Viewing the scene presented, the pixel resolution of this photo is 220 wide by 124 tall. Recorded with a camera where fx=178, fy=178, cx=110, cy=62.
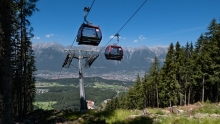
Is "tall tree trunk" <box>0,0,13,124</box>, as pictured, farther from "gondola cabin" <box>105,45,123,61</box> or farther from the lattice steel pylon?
the lattice steel pylon

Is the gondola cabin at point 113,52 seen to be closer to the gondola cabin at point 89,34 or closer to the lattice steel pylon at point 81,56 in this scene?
the lattice steel pylon at point 81,56

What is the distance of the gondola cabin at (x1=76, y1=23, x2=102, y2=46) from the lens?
1307 cm

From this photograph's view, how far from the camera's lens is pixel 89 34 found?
44.2 ft

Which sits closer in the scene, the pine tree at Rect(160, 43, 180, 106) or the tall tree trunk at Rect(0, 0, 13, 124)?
the tall tree trunk at Rect(0, 0, 13, 124)

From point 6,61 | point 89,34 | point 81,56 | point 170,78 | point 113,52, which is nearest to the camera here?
point 6,61

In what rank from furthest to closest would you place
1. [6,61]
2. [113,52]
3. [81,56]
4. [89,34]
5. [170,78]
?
1. [170,78]
2. [81,56]
3. [113,52]
4. [89,34]
5. [6,61]

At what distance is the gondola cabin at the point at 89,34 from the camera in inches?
515

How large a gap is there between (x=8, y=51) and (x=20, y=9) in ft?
32.3

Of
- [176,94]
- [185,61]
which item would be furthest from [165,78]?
[185,61]

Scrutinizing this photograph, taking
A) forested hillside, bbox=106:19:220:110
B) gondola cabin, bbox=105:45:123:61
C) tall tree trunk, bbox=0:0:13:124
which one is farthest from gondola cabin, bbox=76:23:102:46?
forested hillside, bbox=106:19:220:110

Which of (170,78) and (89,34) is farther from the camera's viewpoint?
(170,78)

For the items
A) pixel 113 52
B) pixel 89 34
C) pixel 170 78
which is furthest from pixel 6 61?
pixel 170 78

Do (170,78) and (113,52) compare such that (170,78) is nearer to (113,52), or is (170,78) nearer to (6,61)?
(113,52)

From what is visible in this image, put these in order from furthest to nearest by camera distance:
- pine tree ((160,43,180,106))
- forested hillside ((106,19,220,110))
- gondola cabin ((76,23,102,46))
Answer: pine tree ((160,43,180,106)) < forested hillside ((106,19,220,110)) < gondola cabin ((76,23,102,46))
